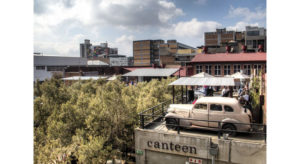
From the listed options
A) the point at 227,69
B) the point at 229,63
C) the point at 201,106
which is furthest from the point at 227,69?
the point at 201,106

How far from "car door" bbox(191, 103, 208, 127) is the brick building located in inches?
875

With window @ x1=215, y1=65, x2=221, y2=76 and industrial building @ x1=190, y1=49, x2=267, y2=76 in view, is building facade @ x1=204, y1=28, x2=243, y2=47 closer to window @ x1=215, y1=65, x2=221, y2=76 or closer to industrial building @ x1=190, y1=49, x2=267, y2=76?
industrial building @ x1=190, y1=49, x2=267, y2=76

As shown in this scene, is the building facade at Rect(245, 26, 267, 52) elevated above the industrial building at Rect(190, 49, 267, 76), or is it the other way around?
the building facade at Rect(245, 26, 267, 52)

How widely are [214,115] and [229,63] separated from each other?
77.4 feet

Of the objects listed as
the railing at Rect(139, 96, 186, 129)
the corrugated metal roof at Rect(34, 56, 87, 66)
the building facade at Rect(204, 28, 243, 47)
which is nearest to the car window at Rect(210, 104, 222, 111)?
the railing at Rect(139, 96, 186, 129)

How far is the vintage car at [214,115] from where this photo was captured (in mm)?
7090

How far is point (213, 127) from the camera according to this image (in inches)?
292

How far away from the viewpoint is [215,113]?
742cm

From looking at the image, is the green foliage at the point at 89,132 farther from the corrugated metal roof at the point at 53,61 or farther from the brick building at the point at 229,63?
the corrugated metal roof at the point at 53,61

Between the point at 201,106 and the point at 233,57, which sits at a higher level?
the point at 233,57

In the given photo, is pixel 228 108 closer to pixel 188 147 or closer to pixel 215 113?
pixel 215 113

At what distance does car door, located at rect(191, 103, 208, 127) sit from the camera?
7.56 meters
